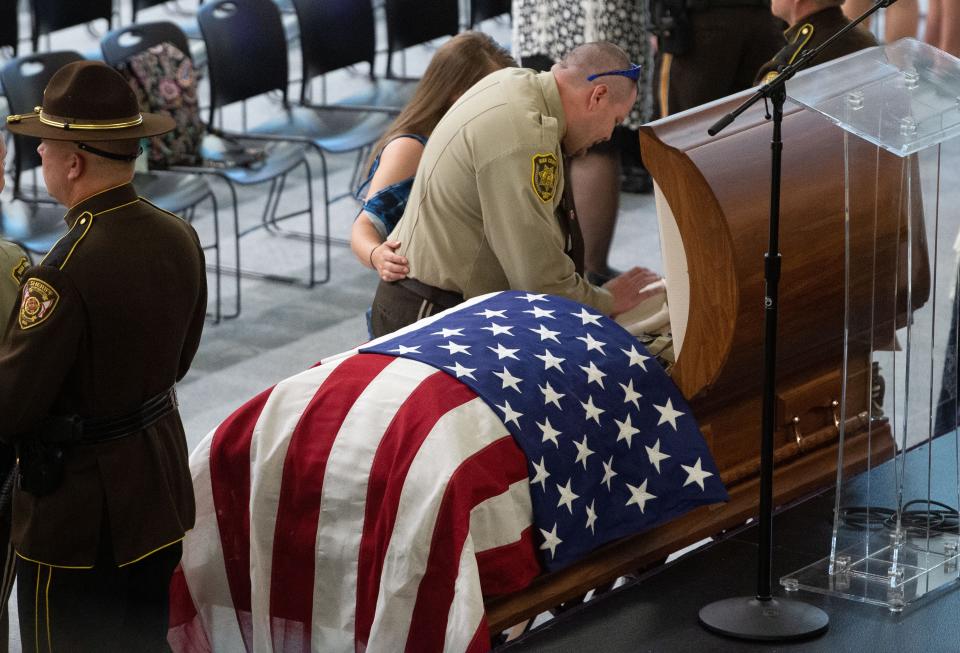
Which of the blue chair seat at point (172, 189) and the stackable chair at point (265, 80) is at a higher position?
the stackable chair at point (265, 80)

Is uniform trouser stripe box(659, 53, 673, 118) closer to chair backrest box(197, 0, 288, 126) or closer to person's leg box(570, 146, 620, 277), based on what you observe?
person's leg box(570, 146, 620, 277)

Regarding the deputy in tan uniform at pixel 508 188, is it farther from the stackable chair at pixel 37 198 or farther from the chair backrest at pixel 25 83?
the chair backrest at pixel 25 83

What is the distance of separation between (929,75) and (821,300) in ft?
2.12

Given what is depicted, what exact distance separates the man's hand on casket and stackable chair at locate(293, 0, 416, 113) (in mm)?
3049

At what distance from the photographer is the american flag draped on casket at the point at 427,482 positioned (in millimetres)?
2906

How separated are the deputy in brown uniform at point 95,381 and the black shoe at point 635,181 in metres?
4.88

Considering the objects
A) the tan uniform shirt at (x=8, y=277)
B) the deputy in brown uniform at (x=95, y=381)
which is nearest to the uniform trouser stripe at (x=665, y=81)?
the deputy in brown uniform at (x=95, y=381)

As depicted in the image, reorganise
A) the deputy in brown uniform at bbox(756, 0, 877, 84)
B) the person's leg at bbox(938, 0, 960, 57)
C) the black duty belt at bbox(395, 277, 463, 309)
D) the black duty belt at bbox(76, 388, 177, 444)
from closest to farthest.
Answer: the black duty belt at bbox(76, 388, 177, 444), the black duty belt at bbox(395, 277, 463, 309), the deputy in brown uniform at bbox(756, 0, 877, 84), the person's leg at bbox(938, 0, 960, 57)

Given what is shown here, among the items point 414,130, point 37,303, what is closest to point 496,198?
point 414,130

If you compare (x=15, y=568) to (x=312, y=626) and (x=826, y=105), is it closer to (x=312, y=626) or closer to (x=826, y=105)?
(x=312, y=626)

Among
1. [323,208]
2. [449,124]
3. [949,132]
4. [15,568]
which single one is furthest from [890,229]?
[323,208]

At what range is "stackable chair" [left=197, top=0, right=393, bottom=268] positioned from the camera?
6273 mm

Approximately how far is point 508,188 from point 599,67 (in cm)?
38

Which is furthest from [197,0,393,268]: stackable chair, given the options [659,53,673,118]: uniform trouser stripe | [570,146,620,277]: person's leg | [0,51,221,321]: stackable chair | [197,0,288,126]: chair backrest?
[659,53,673,118]: uniform trouser stripe
